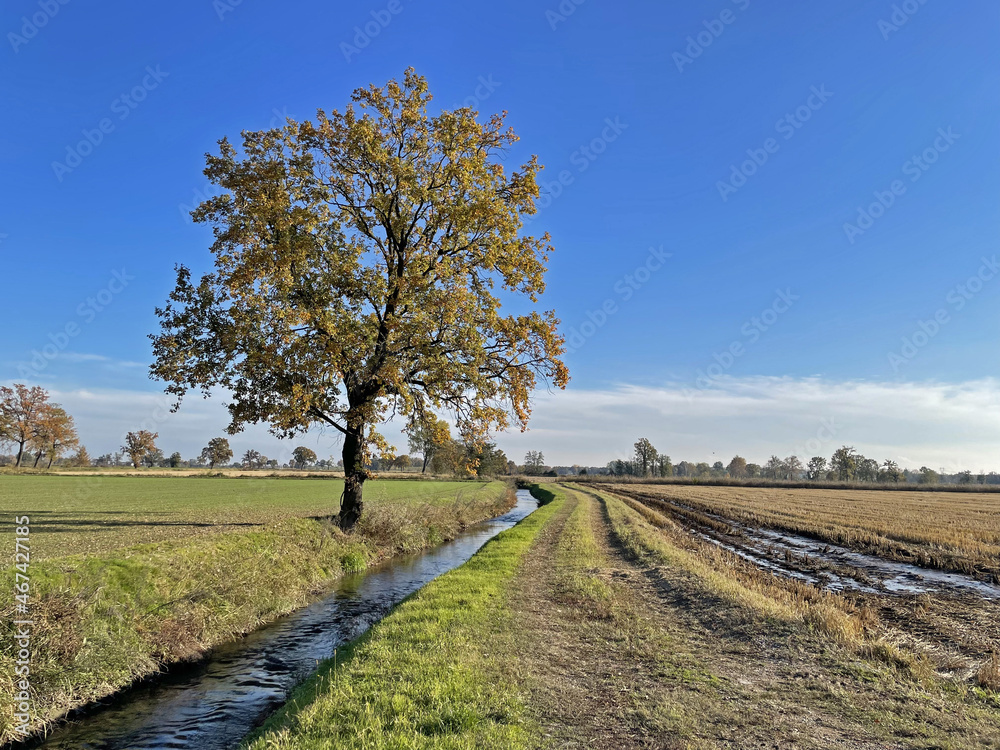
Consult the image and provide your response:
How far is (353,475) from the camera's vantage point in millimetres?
21250

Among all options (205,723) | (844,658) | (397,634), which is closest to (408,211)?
(397,634)

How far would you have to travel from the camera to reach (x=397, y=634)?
384 inches

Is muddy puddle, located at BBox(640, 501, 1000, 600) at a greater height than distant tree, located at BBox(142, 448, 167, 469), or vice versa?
muddy puddle, located at BBox(640, 501, 1000, 600)

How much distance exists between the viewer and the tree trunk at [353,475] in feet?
68.2

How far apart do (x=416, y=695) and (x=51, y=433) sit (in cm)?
11598

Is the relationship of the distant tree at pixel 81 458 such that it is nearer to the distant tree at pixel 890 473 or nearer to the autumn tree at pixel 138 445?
the autumn tree at pixel 138 445

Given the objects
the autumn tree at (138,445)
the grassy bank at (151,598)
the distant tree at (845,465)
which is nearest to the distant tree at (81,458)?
the autumn tree at (138,445)

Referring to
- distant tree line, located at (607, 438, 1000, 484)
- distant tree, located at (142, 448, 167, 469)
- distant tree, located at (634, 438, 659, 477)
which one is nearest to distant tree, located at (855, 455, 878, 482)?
distant tree line, located at (607, 438, 1000, 484)

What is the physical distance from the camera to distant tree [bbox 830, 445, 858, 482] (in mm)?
156625

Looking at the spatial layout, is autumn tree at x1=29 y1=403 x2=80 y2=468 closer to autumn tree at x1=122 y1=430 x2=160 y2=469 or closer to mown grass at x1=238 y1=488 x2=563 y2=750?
autumn tree at x1=122 y1=430 x2=160 y2=469

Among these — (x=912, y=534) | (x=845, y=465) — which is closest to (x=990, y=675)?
(x=912, y=534)

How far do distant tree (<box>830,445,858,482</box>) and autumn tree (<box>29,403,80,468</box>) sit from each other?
625 feet

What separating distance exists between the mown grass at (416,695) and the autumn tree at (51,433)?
111 m

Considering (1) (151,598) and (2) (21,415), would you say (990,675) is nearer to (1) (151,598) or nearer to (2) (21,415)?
(1) (151,598)
